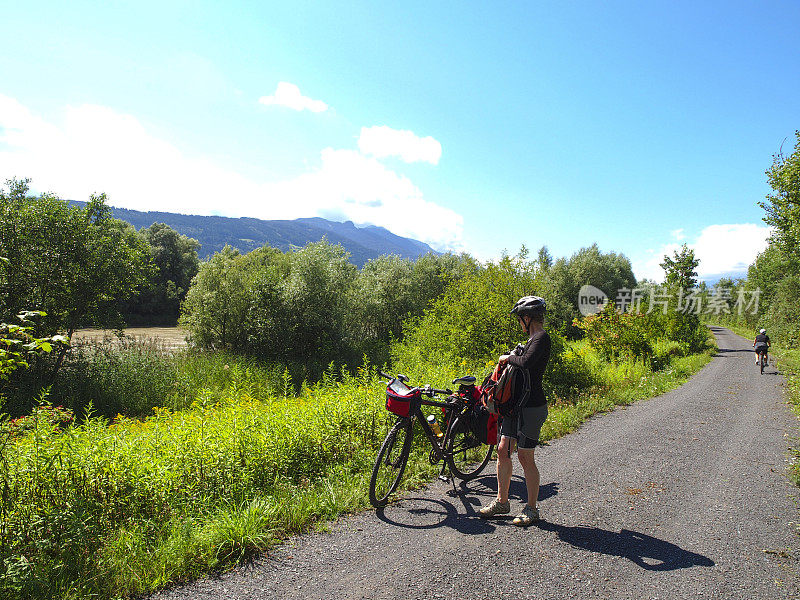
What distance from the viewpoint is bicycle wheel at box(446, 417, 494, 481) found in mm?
5082

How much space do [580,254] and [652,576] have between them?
6685cm

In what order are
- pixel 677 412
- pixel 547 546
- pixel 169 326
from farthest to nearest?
pixel 169 326 → pixel 677 412 → pixel 547 546

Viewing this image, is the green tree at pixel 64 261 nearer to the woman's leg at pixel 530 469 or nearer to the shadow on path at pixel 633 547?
the woman's leg at pixel 530 469

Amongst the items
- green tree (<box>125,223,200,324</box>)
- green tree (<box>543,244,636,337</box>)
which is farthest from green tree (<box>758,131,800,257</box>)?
green tree (<box>125,223,200,324</box>)

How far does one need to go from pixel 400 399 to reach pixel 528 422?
1.39 metres

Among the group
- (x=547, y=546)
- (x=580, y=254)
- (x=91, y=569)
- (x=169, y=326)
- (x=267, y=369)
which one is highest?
(x=580, y=254)

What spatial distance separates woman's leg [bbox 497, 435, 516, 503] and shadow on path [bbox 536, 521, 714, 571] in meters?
0.47

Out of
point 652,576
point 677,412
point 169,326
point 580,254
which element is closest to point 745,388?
point 677,412

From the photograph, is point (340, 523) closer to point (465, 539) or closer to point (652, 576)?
point (465, 539)

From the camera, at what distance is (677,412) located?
1041 cm

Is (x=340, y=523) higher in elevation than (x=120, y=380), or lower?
higher

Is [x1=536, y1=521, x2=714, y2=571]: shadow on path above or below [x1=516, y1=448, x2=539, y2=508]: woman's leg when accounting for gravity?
below

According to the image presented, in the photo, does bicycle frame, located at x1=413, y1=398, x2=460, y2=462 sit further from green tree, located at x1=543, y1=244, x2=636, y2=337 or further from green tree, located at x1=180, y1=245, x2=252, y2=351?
green tree, located at x1=543, y1=244, x2=636, y2=337

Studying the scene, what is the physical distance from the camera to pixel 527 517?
4.14 meters
